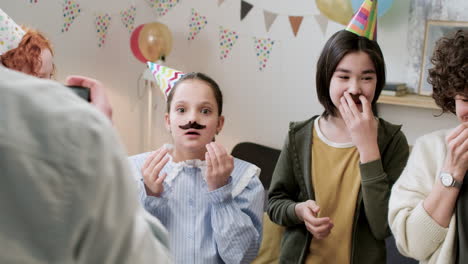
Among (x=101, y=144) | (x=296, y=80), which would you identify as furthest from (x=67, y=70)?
(x=101, y=144)

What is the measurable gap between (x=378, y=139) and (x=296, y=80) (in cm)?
211

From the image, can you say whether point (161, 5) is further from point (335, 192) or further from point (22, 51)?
point (335, 192)

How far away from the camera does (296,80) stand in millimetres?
3561

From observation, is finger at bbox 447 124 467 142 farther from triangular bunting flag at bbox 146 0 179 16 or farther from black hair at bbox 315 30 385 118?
triangular bunting flag at bbox 146 0 179 16

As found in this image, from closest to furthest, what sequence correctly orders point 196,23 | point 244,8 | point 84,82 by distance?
1. point 84,82
2. point 244,8
3. point 196,23

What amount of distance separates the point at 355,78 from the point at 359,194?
0.34 meters

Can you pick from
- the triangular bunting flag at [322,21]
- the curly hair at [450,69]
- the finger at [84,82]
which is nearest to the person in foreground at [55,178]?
the finger at [84,82]

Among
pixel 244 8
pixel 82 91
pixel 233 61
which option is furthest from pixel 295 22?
pixel 82 91

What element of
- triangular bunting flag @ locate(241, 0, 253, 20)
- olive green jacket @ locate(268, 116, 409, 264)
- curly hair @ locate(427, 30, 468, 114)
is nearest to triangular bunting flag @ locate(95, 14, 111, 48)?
triangular bunting flag @ locate(241, 0, 253, 20)

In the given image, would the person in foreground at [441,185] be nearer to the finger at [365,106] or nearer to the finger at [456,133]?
the finger at [456,133]

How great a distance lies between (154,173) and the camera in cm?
137

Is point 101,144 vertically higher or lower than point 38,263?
higher

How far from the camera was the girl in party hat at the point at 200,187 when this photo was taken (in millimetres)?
1381

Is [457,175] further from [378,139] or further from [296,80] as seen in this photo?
[296,80]
